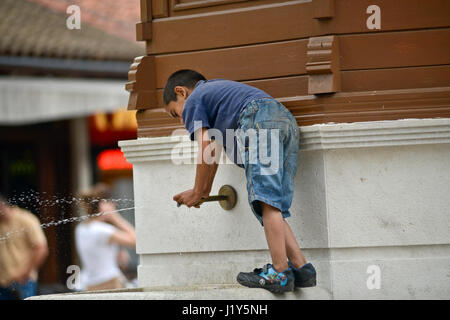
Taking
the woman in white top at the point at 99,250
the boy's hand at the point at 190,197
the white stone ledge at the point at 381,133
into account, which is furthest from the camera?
the woman in white top at the point at 99,250

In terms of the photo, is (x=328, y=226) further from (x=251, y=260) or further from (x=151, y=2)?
(x=151, y=2)

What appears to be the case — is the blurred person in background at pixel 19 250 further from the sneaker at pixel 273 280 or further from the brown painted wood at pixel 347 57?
the sneaker at pixel 273 280

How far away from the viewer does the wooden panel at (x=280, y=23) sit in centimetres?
473

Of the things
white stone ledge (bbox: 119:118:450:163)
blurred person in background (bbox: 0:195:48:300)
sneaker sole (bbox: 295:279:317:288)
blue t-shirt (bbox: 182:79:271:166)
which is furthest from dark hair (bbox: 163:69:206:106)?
blurred person in background (bbox: 0:195:48:300)

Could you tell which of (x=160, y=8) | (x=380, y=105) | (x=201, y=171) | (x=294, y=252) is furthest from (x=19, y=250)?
(x=380, y=105)

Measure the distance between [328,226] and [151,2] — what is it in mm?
2036

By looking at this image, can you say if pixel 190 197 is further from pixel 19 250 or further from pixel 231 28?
pixel 19 250

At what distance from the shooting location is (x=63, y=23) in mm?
15781

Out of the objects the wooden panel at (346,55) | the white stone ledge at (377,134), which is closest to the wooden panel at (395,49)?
the wooden panel at (346,55)

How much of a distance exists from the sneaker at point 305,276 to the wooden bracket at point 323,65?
103cm

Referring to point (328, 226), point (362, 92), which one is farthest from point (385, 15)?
point (328, 226)

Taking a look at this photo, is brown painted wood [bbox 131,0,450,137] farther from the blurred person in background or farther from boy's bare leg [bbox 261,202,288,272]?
the blurred person in background

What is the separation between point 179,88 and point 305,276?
4.56 ft

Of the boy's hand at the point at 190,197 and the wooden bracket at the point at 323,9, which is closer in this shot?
the boy's hand at the point at 190,197
